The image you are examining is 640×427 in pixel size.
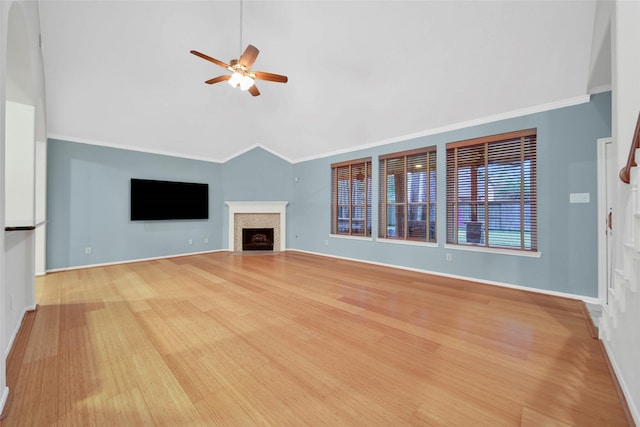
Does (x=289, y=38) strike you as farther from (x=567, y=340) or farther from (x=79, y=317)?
(x=567, y=340)

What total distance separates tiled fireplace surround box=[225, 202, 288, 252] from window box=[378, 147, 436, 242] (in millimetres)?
2897

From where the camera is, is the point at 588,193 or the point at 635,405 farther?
the point at 588,193

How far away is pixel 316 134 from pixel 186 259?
4149 millimetres

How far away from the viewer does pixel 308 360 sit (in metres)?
1.90

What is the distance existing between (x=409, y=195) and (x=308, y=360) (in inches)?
149

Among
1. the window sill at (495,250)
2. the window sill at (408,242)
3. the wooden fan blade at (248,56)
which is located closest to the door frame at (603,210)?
the window sill at (495,250)

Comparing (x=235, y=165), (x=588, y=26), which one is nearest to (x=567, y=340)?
(x=588, y=26)

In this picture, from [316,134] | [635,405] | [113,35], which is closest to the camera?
[635,405]

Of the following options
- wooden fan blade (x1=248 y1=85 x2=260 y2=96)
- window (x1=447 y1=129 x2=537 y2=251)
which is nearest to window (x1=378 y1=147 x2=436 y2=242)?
window (x1=447 y1=129 x2=537 y2=251)

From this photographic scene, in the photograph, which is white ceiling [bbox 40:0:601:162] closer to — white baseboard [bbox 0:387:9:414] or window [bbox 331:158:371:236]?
window [bbox 331:158:371:236]

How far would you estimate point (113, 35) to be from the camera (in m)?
3.36

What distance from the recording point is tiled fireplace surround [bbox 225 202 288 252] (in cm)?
677

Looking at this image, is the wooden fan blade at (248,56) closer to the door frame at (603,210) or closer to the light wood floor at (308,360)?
the light wood floor at (308,360)

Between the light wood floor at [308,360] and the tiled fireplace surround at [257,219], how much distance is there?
10.8 feet
